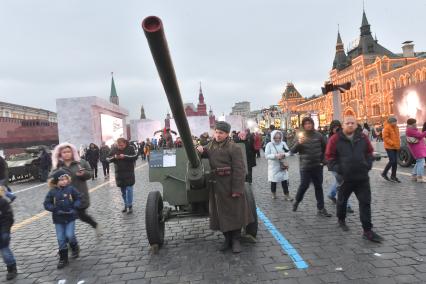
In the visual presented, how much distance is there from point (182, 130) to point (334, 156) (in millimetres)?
2425

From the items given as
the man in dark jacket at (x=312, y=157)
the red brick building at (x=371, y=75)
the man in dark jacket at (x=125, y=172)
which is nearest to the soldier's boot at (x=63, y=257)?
the man in dark jacket at (x=125, y=172)

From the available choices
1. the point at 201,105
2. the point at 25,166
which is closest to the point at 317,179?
the point at 25,166

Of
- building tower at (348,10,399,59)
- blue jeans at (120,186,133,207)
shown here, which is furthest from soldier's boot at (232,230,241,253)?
building tower at (348,10,399,59)

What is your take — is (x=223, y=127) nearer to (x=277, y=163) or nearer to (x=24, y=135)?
(x=277, y=163)

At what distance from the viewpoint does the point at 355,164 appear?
481 cm

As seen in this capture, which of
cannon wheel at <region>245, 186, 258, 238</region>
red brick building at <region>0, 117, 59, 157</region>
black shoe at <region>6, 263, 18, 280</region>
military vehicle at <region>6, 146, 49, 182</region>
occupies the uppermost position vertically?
red brick building at <region>0, 117, 59, 157</region>

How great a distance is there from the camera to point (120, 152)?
772 cm

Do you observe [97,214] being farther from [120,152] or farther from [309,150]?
[309,150]

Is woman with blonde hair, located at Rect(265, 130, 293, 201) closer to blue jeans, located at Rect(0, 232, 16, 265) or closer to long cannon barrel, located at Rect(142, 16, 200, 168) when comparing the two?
long cannon barrel, located at Rect(142, 16, 200, 168)

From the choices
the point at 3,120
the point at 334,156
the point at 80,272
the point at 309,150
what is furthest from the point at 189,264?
the point at 3,120

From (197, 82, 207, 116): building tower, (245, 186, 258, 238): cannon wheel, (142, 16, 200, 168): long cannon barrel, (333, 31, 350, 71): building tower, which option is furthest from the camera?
(197, 82, 207, 116): building tower

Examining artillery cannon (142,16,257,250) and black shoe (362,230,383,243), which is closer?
artillery cannon (142,16,257,250)

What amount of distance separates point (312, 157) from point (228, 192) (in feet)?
7.47

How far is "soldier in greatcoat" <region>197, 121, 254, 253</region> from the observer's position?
4559mm
